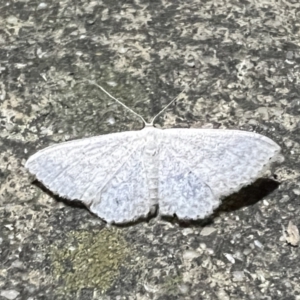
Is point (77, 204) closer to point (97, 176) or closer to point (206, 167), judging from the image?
point (97, 176)

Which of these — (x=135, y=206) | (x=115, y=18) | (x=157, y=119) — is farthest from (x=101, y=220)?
(x=115, y=18)

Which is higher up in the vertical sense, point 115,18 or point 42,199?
point 115,18

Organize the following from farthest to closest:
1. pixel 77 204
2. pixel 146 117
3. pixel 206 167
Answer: pixel 146 117
pixel 77 204
pixel 206 167

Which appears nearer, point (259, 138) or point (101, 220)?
point (259, 138)

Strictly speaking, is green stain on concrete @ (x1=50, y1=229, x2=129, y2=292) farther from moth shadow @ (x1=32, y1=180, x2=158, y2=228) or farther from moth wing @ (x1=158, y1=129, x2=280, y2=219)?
moth wing @ (x1=158, y1=129, x2=280, y2=219)

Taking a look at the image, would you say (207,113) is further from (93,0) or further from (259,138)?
(93,0)

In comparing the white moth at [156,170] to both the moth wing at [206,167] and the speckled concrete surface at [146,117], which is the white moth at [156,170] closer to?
the moth wing at [206,167]

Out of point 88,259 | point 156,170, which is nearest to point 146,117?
point 156,170
